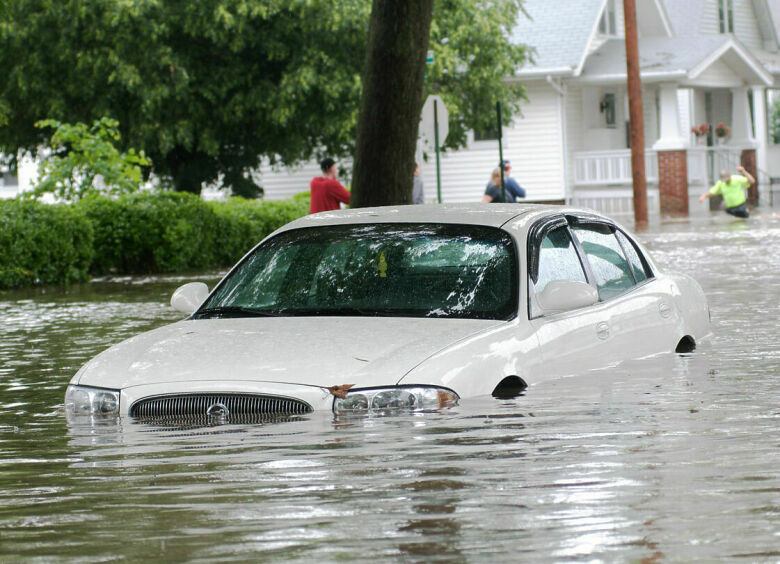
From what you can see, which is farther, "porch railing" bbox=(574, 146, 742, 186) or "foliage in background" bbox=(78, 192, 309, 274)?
"porch railing" bbox=(574, 146, 742, 186)

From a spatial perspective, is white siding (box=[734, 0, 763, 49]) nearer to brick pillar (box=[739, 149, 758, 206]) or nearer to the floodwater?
brick pillar (box=[739, 149, 758, 206])

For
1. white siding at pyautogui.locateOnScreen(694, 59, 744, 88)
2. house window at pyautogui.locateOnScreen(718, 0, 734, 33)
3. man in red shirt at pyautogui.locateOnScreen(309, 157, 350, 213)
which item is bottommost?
man in red shirt at pyautogui.locateOnScreen(309, 157, 350, 213)

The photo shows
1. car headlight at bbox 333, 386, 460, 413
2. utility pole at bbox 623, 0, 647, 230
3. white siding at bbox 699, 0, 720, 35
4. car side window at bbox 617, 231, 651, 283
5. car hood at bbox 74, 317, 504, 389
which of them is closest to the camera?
car headlight at bbox 333, 386, 460, 413

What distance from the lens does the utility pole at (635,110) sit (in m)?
32.0

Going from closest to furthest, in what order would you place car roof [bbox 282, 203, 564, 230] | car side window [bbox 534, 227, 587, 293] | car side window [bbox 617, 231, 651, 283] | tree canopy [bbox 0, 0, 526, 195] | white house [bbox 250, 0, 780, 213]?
1. car side window [bbox 534, 227, 587, 293]
2. car roof [bbox 282, 203, 564, 230]
3. car side window [bbox 617, 231, 651, 283]
4. tree canopy [bbox 0, 0, 526, 195]
5. white house [bbox 250, 0, 780, 213]

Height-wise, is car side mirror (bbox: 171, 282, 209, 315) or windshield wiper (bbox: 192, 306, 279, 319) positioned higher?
car side mirror (bbox: 171, 282, 209, 315)

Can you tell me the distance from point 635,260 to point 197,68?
25.9 m

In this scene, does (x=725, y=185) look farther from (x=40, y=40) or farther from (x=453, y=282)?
(x=453, y=282)

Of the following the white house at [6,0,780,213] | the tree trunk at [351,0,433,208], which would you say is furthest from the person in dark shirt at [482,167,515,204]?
the white house at [6,0,780,213]

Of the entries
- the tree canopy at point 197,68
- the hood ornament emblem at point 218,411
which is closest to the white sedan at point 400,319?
the hood ornament emblem at point 218,411

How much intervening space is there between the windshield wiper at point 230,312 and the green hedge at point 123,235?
41.7 feet

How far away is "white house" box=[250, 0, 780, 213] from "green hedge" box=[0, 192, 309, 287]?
1761cm

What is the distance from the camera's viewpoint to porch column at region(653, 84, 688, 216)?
4150 centimetres

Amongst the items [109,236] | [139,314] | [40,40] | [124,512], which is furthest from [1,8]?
[40,40]
